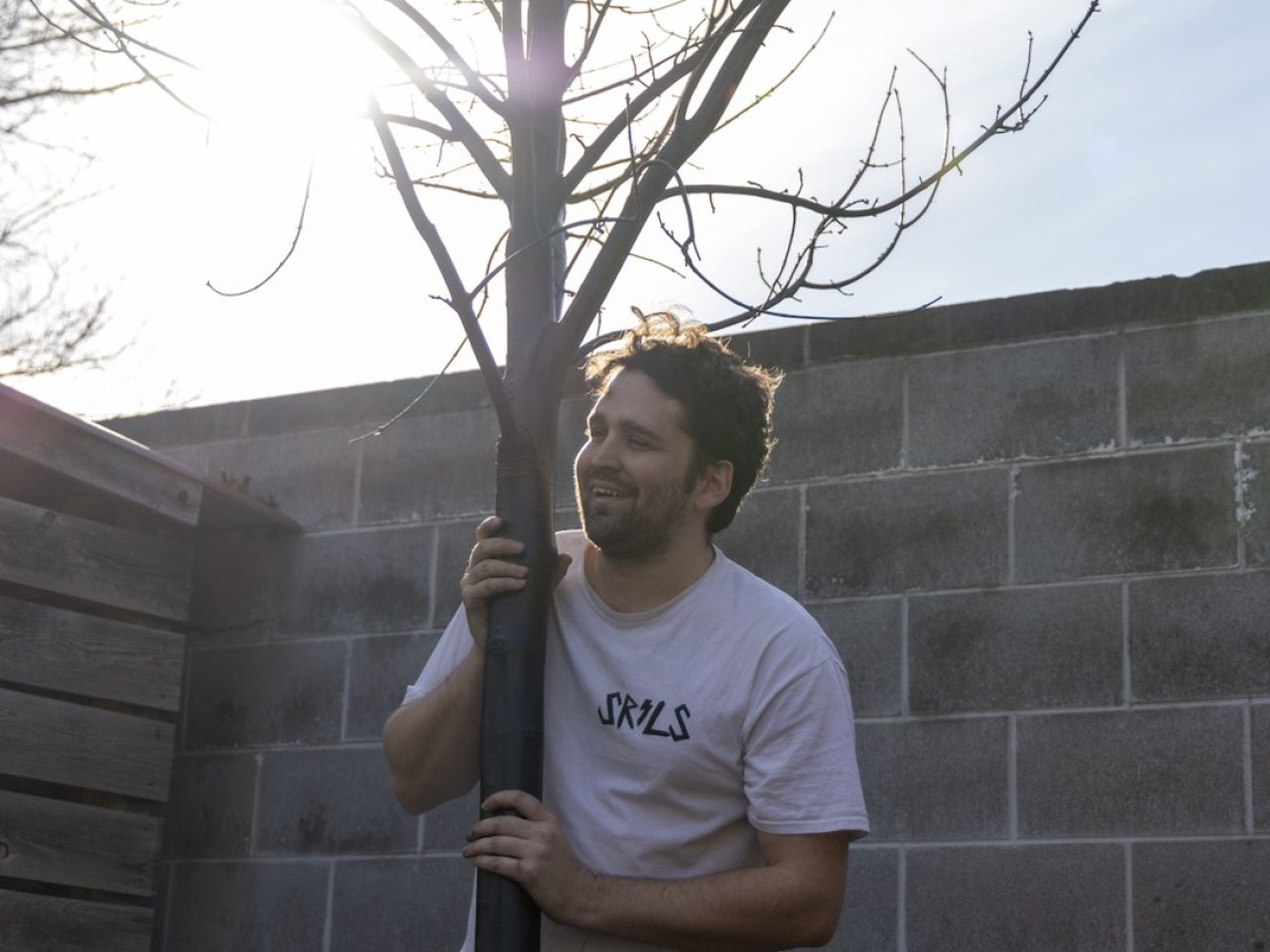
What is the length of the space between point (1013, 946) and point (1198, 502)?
1180 mm

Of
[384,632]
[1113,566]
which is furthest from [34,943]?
[1113,566]

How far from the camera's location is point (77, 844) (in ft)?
16.5

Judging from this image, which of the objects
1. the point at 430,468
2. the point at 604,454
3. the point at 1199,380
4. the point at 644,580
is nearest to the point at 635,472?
the point at 604,454

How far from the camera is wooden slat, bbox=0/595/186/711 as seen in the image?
4953 millimetres

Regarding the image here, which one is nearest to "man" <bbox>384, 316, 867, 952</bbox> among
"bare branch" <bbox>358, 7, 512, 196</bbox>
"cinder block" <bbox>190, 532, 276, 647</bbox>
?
"bare branch" <bbox>358, 7, 512, 196</bbox>

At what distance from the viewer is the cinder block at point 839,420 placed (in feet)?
15.4

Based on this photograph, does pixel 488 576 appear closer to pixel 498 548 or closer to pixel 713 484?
pixel 498 548

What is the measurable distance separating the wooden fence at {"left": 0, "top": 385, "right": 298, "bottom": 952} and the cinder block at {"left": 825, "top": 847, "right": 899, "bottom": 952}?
2160mm

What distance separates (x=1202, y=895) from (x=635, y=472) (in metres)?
1.93

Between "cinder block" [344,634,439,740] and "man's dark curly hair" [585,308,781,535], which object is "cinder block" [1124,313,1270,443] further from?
"cinder block" [344,634,439,740]

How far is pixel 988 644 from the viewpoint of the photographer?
4.42 meters

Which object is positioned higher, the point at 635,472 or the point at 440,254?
the point at 440,254

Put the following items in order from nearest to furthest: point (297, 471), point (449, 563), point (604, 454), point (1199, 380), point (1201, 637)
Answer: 1. point (604, 454)
2. point (1201, 637)
3. point (1199, 380)
4. point (449, 563)
5. point (297, 471)

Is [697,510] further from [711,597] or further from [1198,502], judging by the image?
[1198,502]
